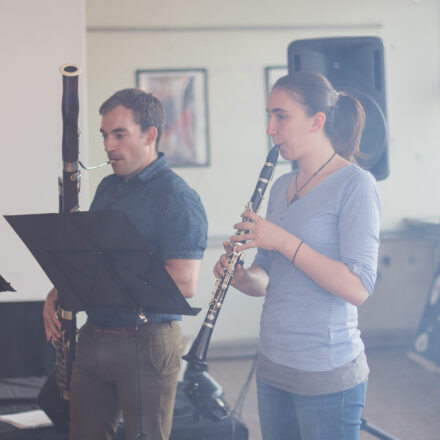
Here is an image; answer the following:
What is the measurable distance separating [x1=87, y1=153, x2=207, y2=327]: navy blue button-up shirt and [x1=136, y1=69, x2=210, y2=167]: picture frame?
9.01 feet

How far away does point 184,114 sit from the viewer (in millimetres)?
4441

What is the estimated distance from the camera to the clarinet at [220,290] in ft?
4.89

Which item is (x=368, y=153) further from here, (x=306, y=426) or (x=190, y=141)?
(x=190, y=141)

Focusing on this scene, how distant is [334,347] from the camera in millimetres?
1377

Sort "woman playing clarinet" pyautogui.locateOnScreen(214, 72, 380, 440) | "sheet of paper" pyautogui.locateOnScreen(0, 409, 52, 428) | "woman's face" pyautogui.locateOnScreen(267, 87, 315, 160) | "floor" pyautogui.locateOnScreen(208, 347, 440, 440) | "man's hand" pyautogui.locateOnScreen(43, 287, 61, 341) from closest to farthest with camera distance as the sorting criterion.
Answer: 1. "woman playing clarinet" pyautogui.locateOnScreen(214, 72, 380, 440)
2. "woman's face" pyautogui.locateOnScreen(267, 87, 315, 160)
3. "man's hand" pyautogui.locateOnScreen(43, 287, 61, 341)
4. "sheet of paper" pyautogui.locateOnScreen(0, 409, 52, 428)
5. "floor" pyautogui.locateOnScreen(208, 347, 440, 440)

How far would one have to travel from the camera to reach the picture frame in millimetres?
4410

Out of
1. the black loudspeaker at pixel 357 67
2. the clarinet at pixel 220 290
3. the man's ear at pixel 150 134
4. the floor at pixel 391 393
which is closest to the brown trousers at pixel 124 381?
the clarinet at pixel 220 290

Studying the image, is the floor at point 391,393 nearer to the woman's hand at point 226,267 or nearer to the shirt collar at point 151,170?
the woman's hand at point 226,267

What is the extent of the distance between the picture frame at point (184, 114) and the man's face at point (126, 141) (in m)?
2.67

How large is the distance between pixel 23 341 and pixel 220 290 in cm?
170

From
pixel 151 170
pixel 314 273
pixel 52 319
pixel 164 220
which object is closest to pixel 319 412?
pixel 314 273

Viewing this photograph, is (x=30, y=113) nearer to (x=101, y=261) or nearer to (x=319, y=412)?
(x=101, y=261)

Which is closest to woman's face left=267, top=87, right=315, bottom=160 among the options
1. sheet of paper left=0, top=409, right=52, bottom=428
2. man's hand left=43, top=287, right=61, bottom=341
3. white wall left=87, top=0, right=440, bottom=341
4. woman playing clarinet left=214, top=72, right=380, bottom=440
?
woman playing clarinet left=214, top=72, right=380, bottom=440

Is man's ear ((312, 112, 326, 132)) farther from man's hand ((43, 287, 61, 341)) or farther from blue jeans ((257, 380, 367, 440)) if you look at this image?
man's hand ((43, 287, 61, 341))
